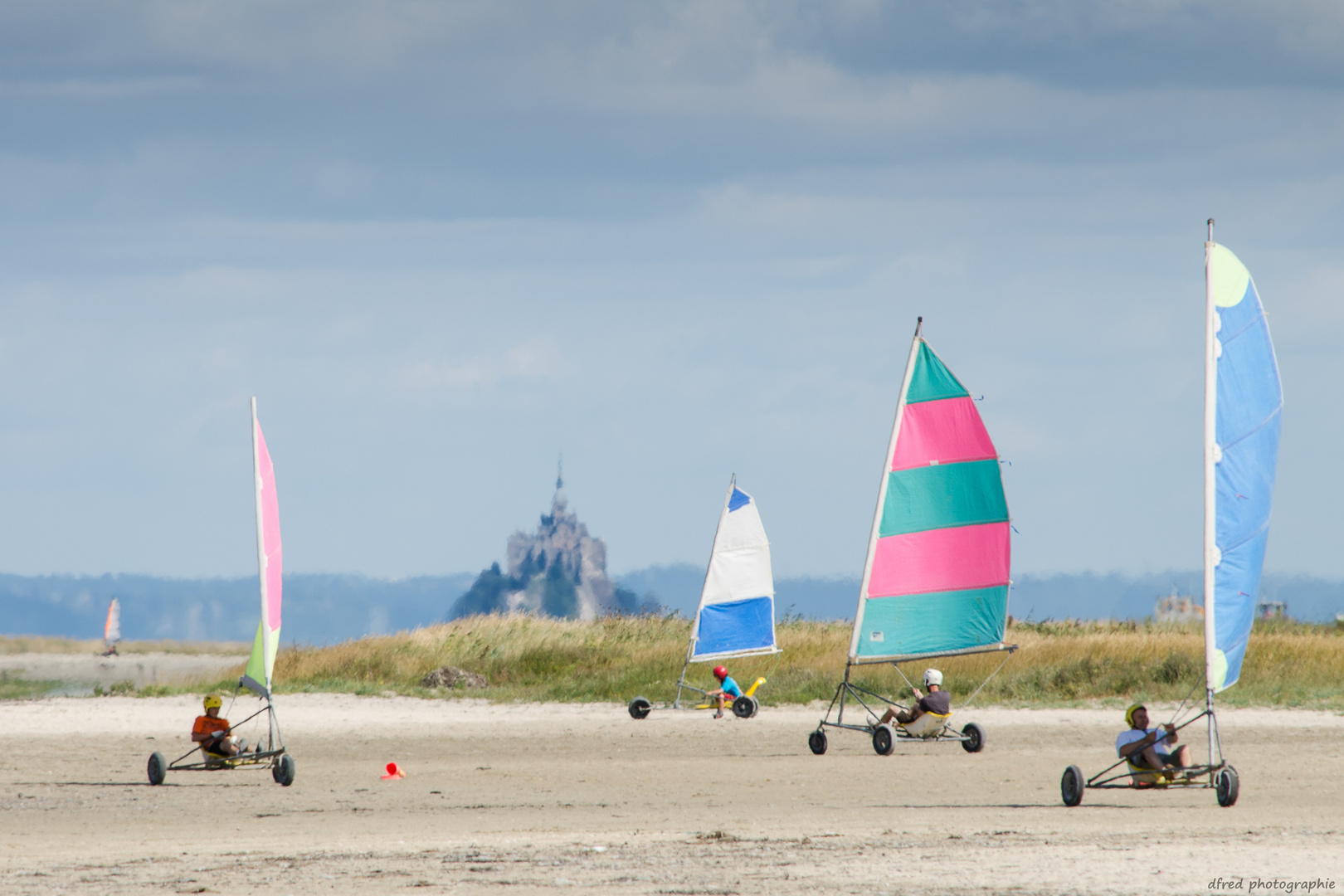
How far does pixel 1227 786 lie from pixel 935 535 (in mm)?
7110

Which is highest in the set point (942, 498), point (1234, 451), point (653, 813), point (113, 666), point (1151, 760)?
point (942, 498)

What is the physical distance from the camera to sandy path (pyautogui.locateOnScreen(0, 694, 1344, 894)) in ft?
30.6

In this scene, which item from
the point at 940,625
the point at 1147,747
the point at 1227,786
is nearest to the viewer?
the point at 1227,786

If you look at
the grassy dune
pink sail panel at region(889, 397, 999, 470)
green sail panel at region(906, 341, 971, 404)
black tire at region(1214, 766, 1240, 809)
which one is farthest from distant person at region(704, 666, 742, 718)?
black tire at region(1214, 766, 1240, 809)

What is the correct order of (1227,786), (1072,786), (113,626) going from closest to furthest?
1. (1227,786)
2. (1072,786)
3. (113,626)

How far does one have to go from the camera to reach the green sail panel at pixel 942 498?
742 inches

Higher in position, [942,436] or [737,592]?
[942,436]

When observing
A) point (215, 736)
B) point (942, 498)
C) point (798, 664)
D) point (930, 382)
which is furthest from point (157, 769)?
point (798, 664)

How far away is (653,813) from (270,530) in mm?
5976

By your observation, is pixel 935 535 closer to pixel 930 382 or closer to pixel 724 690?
pixel 930 382

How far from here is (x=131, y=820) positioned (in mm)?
13180

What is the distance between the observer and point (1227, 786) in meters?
12.1

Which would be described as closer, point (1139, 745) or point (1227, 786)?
point (1227, 786)

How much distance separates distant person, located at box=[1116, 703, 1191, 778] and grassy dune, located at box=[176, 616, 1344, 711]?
11.0 m
